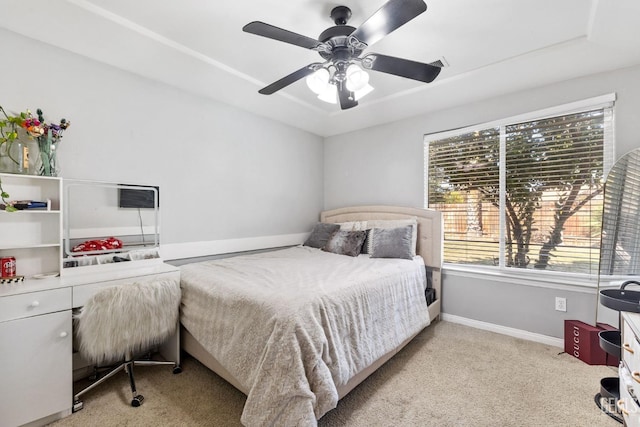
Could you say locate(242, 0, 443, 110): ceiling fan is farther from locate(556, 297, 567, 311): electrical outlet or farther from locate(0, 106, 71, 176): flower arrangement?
locate(556, 297, 567, 311): electrical outlet

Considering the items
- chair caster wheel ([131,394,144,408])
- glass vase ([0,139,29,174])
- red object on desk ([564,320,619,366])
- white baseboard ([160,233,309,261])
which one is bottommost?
chair caster wheel ([131,394,144,408])

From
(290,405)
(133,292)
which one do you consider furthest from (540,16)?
(133,292)

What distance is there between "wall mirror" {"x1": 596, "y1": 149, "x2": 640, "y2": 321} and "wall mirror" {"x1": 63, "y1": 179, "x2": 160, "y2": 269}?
3.69 metres

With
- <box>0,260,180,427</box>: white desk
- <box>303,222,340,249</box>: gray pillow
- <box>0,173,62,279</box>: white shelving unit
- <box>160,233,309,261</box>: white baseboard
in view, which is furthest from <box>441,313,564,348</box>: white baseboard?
<box>0,173,62,279</box>: white shelving unit

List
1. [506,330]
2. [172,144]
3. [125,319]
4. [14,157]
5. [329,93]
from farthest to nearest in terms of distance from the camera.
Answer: [506,330], [172,144], [329,93], [14,157], [125,319]

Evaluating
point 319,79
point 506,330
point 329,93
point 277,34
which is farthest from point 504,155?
point 277,34

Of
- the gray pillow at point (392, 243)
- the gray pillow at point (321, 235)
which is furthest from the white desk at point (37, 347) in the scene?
the gray pillow at point (392, 243)

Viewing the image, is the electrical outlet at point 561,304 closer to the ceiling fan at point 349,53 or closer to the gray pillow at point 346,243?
the gray pillow at point 346,243

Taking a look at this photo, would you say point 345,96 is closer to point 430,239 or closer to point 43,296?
point 430,239

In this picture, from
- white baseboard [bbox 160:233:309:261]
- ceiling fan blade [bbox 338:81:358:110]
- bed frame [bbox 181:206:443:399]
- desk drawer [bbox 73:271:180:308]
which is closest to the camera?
desk drawer [bbox 73:271:180:308]

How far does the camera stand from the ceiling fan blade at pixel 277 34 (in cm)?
148

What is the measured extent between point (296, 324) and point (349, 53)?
159 cm

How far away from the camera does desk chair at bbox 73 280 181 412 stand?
1649 mm

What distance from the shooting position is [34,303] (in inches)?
62.2
